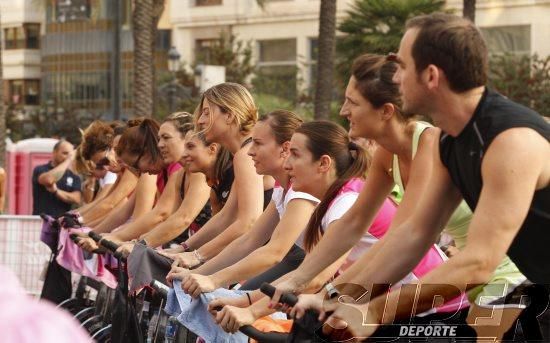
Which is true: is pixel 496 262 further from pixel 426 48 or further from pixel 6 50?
pixel 6 50

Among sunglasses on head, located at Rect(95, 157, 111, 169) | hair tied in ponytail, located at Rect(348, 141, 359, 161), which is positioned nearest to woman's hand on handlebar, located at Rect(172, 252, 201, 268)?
hair tied in ponytail, located at Rect(348, 141, 359, 161)

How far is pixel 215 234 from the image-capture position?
281 inches

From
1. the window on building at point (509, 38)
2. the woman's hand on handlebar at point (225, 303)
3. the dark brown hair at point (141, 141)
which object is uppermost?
the dark brown hair at point (141, 141)

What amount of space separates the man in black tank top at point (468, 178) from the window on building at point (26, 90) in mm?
78053

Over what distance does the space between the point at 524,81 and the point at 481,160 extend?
37.7m

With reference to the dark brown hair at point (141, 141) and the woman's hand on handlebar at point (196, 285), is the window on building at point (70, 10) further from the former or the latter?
the woman's hand on handlebar at point (196, 285)

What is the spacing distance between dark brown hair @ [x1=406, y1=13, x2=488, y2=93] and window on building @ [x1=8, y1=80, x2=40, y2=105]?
78274mm

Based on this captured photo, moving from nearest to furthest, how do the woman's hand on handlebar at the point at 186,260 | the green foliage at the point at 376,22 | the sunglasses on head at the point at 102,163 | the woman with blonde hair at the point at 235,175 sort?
the woman's hand on handlebar at the point at 186,260, the woman with blonde hair at the point at 235,175, the sunglasses on head at the point at 102,163, the green foliage at the point at 376,22

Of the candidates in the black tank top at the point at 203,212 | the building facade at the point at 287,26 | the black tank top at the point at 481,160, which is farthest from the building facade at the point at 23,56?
the black tank top at the point at 481,160

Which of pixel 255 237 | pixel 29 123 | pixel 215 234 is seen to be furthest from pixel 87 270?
pixel 29 123

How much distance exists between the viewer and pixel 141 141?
8.64 metres

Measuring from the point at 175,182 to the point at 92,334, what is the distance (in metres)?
1.11

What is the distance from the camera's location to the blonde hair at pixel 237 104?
7285 mm


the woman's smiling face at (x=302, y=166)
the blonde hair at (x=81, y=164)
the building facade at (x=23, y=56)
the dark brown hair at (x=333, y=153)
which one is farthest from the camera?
the building facade at (x=23, y=56)
